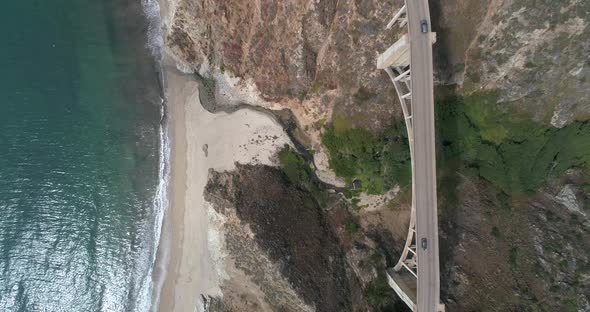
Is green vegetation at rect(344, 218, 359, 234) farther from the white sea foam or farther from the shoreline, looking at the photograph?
the white sea foam

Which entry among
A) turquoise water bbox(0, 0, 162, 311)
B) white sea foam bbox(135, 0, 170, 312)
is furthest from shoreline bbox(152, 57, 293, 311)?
turquoise water bbox(0, 0, 162, 311)

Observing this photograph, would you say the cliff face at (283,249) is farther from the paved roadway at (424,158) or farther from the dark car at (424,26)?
the dark car at (424,26)

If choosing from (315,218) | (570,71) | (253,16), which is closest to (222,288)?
(315,218)

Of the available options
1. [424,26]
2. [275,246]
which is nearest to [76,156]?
[275,246]

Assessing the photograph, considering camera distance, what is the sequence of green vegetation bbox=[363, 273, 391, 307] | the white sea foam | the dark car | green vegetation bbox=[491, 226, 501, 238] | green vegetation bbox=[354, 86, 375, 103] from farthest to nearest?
1. the white sea foam
2. green vegetation bbox=[354, 86, 375, 103]
3. green vegetation bbox=[363, 273, 391, 307]
4. green vegetation bbox=[491, 226, 501, 238]
5. the dark car

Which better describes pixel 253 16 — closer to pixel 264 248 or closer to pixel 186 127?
pixel 186 127

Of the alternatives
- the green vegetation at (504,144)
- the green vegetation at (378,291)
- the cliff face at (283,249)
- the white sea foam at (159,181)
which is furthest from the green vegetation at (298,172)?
the white sea foam at (159,181)
